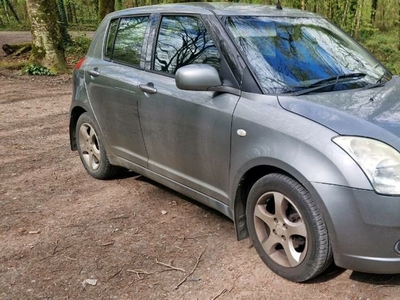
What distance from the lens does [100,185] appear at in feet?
16.4

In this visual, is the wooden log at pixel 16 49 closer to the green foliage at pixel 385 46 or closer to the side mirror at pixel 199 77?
the side mirror at pixel 199 77

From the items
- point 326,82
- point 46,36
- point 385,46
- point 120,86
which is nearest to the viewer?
point 326,82

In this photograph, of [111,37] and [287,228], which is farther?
[111,37]

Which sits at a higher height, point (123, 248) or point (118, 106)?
point (118, 106)

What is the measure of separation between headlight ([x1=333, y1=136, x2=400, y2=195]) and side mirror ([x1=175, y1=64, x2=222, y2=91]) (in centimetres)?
105

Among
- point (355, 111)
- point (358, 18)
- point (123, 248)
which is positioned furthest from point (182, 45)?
point (358, 18)

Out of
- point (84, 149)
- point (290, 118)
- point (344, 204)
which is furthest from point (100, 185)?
point (344, 204)

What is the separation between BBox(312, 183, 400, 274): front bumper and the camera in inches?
99.9

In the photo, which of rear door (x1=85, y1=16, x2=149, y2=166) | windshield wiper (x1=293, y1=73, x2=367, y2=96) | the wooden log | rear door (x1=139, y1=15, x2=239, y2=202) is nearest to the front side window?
rear door (x1=139, y1=15, x2=239, y2=202)

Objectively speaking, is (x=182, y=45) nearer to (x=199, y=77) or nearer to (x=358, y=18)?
A: (x=199, y=77)

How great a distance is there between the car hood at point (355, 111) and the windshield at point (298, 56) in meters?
0.16

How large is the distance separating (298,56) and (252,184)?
42.3 inches

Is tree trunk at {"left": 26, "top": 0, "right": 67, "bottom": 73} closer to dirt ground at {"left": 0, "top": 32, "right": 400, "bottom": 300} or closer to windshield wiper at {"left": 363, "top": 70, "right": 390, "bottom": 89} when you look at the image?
dirt ground at {"left": 0, "top": 32, "right": 400, "bottom": 300}

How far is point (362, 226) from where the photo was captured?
8.49 feet
